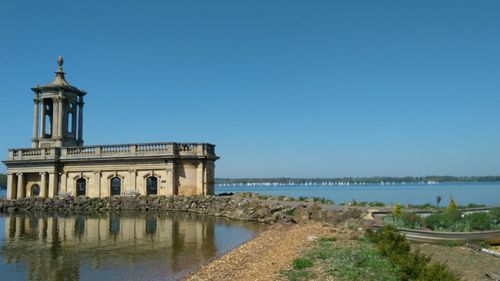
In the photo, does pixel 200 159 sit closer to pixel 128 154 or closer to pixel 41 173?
pixel 128 154

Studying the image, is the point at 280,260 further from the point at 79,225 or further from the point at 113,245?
the point at 79,225

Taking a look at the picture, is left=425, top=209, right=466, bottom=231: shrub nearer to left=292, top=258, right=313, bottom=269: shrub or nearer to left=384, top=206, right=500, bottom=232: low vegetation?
left=384, top=206, right=500, bottom=232: low vegetation

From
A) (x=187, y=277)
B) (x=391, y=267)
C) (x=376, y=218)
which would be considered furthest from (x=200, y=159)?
(x=391, y=267)

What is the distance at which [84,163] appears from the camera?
39281mm

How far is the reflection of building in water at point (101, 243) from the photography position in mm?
15375

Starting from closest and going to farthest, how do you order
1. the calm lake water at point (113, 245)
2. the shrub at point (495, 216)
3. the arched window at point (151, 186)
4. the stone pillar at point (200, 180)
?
the calm lake water at point (113, 245)
the shrub at point (495, 216)
the stone pillar at point (200, 180)
the arched window at point (151, 186)

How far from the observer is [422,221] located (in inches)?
749

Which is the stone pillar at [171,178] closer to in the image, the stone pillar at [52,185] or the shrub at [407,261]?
the stone pillar at [52,185]

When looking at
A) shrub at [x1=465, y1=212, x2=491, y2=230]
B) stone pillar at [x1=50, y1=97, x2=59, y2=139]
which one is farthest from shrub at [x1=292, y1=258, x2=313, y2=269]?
stone pillar at [x1=50, y1=97, x2=59, y2=139]

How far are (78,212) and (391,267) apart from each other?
1151 inches

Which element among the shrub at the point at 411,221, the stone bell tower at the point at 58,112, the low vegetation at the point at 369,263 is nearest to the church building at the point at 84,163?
the stone bell tower at the point at 58,112

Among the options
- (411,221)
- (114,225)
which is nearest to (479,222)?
(411,221)

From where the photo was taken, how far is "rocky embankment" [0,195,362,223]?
96.9 feet

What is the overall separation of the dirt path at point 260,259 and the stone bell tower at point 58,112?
29448mm
